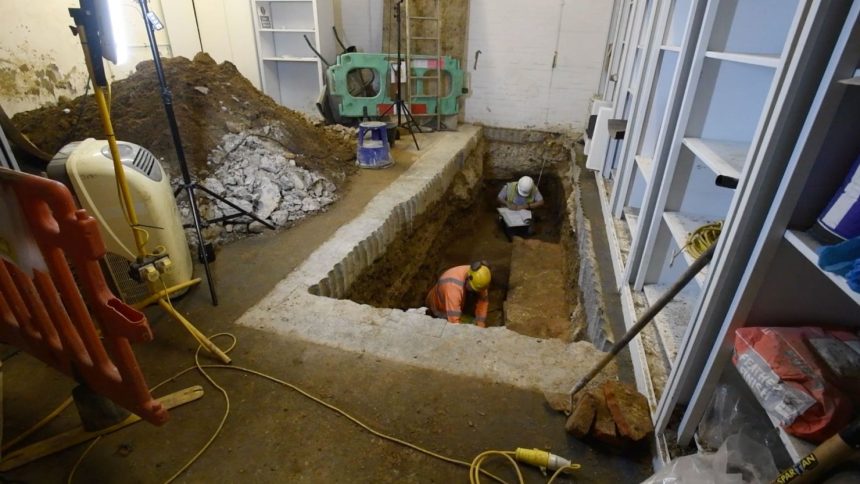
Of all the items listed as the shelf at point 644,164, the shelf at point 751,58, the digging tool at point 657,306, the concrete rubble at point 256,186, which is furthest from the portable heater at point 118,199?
the shelf at point 644,164

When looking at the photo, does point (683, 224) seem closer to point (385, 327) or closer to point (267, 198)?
point (385, 327)

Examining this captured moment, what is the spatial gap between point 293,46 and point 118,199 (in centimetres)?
498

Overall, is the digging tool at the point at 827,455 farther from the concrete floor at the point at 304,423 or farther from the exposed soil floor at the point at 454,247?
the exposed soil floor at the point at 454,247

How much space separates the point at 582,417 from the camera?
1533 mm

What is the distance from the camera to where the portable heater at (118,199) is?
195 cm

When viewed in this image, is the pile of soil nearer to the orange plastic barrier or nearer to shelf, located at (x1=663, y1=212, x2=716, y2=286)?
the orange plastic barrier

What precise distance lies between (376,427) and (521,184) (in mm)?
4695

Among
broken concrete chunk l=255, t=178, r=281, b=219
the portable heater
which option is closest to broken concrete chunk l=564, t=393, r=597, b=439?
the portable heater

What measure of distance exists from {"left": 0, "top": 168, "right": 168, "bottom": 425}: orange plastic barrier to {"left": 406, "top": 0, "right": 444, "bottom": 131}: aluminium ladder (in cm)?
528

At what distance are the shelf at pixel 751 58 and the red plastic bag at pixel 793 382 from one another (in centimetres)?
73

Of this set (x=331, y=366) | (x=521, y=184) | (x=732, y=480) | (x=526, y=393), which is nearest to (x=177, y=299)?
(x=331, y=366)

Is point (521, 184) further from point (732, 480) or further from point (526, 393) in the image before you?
point (732, 480)

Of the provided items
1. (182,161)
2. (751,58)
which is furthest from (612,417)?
(182,161)

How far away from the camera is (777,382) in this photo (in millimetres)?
976
